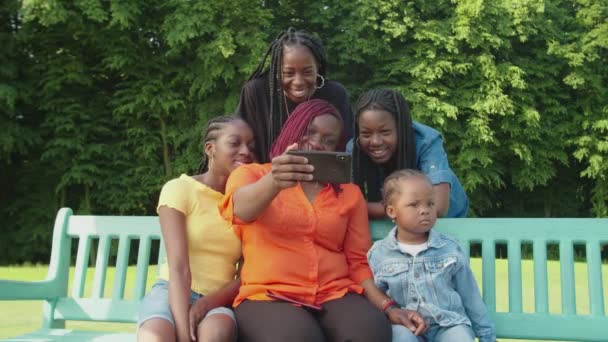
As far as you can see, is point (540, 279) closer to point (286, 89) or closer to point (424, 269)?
point (424, 269)

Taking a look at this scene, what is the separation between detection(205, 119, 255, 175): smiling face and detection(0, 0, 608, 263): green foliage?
11558mm

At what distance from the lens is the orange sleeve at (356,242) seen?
3.07 metres

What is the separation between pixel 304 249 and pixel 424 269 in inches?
20.9

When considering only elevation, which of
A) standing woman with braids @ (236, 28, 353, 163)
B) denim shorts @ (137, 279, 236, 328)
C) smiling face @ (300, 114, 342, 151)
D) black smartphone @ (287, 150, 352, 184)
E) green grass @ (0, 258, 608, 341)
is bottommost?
green grass @ (0, 258, 608, 341)

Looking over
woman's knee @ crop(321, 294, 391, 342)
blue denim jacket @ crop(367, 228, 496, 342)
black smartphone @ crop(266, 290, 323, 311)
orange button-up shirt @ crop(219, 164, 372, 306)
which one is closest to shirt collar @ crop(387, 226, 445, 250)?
blue denim jacket @ crop(367, 228, 496, 342)

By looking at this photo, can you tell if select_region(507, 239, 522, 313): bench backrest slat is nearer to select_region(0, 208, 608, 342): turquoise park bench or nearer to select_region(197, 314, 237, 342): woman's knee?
select_region(0, 208, 608, 342): turquoise park bench

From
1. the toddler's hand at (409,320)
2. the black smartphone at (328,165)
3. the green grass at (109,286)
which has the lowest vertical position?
the green grass at (109,286)

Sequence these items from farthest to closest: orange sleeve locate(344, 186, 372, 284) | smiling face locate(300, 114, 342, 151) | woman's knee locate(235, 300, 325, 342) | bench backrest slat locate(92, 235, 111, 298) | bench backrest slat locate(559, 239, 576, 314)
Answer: bench backrest slat locate(92, 235, 111, 298), bench backrest slat locate(559, 239, 576, 314), orange sleeve locate(344, 186, 372, 284), smiling face locate(300, 114, 342, 151), woman's knee locate(235, 300, 325, 342)

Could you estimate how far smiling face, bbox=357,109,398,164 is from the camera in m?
3.30

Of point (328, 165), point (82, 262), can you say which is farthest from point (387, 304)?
point (82, 262)

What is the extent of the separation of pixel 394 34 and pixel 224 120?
1296cm

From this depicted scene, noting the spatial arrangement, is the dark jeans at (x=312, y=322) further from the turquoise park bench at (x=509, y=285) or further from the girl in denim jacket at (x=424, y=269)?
the turquoise park bench at (x=509, y=285)

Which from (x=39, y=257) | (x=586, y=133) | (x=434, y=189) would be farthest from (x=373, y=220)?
(x=586, y=133)

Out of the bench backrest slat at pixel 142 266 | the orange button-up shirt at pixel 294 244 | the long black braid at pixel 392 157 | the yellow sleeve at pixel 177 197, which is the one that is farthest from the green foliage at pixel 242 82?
the orange button-up shirt at pixel 294 244
